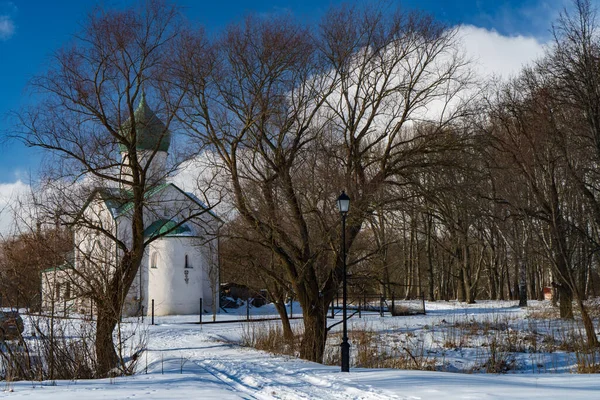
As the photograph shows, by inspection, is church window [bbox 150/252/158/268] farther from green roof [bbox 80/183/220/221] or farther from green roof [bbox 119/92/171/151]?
green roof [bbox 119/92/171/151]

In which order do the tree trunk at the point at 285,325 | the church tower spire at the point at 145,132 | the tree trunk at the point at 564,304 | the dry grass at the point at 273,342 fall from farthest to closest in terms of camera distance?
the tree trunk at the point at 564,304 < the tree trunk at the point at 285,325 < the dry grass at the point at 273,342 < the church tower spire at the point at 145,132

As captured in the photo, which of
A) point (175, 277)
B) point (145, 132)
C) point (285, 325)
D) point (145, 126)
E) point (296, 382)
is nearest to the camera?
point (296, 382)

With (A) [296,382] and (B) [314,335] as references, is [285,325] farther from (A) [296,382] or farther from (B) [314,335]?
(A) [296,382]

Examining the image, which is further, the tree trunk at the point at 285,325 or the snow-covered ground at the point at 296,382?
the tree trunk at the point at 285,325

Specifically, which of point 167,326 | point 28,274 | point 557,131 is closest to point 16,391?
point 28,274

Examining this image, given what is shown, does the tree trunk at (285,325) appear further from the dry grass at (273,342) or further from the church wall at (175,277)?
the church wall at (175,277)

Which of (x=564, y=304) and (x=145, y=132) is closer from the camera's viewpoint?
(x=145, y=132)

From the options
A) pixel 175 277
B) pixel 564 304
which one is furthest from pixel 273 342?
pixel 175 277

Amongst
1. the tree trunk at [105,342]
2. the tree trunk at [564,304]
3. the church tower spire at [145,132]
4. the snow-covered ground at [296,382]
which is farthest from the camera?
the tree trunk at [564,304]

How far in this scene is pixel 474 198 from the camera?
17.4 meters

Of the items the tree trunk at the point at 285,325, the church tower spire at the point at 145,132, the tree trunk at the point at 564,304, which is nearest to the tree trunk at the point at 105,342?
the church tower spire at the point at 145,132

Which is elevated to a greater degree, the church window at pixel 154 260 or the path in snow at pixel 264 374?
the church window at pixel 154 260

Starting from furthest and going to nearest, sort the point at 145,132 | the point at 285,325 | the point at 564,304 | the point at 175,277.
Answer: the point at 175,277 < the point at 564,304 < the point at 285,325 < the point at 145,132

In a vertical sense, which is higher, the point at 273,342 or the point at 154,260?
the point at 154,260
